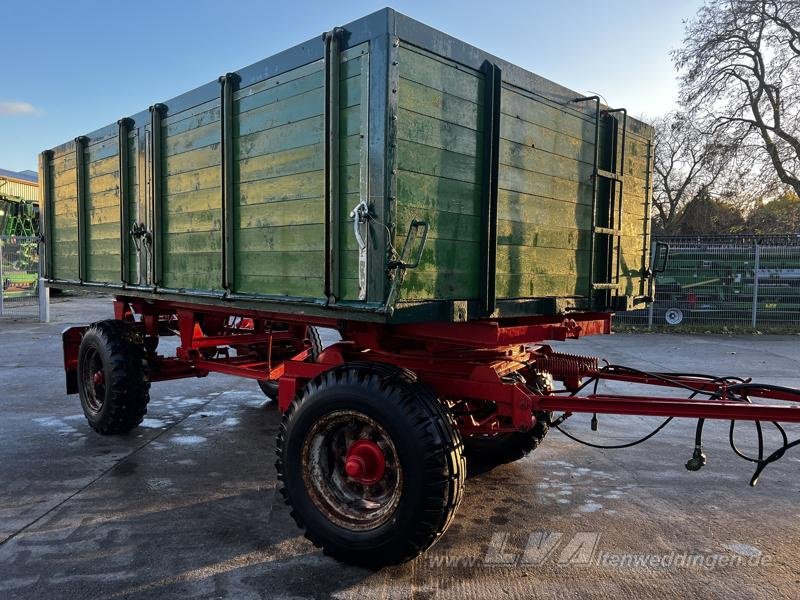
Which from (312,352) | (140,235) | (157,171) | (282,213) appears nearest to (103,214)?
(140,235)

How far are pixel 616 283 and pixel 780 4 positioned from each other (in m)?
22.6

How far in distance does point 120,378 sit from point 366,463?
3170mm

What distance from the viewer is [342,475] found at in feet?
11.6

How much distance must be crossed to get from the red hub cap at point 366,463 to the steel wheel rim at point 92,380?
3.48m

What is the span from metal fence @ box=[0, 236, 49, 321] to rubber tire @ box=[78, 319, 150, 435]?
13.3 m

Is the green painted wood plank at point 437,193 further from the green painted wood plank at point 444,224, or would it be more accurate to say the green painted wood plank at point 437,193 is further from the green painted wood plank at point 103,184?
the green painted wood plank at point 103,184

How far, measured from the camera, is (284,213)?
361cm

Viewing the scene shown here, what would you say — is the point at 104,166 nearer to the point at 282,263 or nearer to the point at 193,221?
the point at 193,221

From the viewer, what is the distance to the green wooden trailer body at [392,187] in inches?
118

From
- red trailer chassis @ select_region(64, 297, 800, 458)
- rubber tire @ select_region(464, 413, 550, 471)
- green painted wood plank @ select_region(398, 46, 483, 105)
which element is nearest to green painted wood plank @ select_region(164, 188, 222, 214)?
red trailer chassis @ select_region(64, 297, 800, 458)

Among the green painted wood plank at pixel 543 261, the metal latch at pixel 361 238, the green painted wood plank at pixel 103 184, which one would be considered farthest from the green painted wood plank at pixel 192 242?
the green painted wood plank at pixel 543 261

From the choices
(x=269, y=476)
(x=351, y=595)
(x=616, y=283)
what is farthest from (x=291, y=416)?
(x=616, y=283)

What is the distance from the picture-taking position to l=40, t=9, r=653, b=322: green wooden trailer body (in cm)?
301

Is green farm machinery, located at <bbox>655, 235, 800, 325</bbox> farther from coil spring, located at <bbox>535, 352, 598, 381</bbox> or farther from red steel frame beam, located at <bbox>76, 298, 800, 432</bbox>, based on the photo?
coil spring, located at <bbox>535, 352, 598, 381</bbox>
